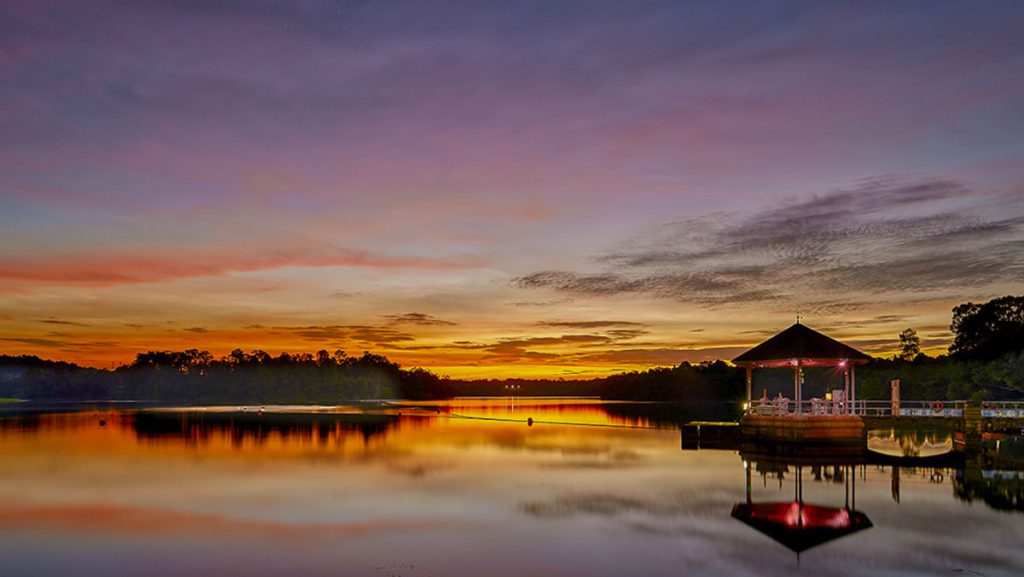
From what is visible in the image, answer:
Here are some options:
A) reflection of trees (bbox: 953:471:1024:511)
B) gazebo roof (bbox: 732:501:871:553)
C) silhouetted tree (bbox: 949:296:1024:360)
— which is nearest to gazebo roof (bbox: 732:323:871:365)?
reflection of trees (bbox: 953:471:1024:511)

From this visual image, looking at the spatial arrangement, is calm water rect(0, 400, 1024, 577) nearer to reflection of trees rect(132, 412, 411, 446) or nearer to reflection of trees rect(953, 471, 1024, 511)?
reflection of trees rect(953, 471, 1024, 511)

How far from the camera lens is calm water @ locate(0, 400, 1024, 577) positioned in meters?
20.2

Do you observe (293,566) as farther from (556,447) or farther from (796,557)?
(556,447)

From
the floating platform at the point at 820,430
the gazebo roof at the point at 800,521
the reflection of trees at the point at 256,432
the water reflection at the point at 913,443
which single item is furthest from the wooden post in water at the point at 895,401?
the reflection of trees at the point at 256,432

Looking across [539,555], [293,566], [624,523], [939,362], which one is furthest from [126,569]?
[939,362]

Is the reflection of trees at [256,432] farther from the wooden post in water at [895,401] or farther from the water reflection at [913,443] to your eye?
the water reflection at [913,443]

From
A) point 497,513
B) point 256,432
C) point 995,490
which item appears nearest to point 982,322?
point 995,490

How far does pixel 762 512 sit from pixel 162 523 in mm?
20182

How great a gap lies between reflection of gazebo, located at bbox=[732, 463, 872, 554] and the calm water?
0.43 ft

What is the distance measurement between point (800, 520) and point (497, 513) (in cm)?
1018

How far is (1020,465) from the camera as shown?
39.6 meters

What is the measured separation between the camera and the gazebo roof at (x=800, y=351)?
40562mm

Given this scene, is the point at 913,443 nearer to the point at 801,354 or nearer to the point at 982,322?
the point at 801,354

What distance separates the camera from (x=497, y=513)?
2780cm
